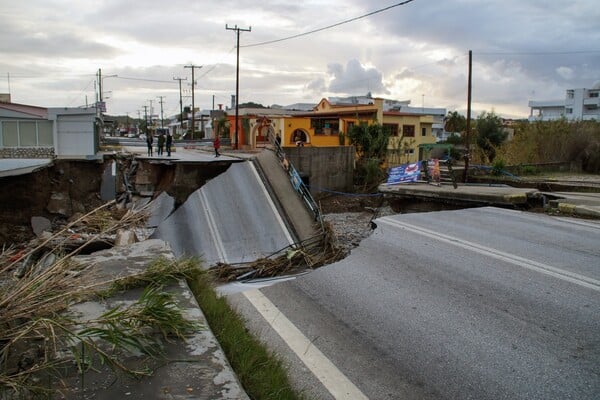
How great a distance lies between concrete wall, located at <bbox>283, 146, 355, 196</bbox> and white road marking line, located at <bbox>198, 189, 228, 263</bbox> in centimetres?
1223

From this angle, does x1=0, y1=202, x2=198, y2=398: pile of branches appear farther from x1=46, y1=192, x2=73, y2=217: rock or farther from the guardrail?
x1=46, y1=192, x2=73, y2=217: rock

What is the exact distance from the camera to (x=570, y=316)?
7125 millimetres

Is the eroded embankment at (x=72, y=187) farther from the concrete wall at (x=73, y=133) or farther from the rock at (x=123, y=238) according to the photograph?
the rock at (x=123, y=238)

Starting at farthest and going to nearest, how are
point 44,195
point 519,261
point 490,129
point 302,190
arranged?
1. point 490,129
2. point 44,195
3. point 302,190
4. point 519,261

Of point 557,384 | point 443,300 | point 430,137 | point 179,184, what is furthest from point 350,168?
point 557,384

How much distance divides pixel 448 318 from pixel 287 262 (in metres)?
7.53

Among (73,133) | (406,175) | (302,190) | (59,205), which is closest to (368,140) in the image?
(406,175)

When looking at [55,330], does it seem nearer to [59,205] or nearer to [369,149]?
[59,205]

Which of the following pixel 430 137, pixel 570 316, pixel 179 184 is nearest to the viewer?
pixel 570 316

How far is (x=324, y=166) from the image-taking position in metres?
33.2

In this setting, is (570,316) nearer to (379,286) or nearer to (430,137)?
(379,286)

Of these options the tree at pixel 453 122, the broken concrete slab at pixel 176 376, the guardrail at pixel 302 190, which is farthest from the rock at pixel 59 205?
the tree at pixel 453 122

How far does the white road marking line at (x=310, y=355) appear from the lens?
593 cm

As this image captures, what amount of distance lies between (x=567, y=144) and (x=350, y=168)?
45.9 ft
